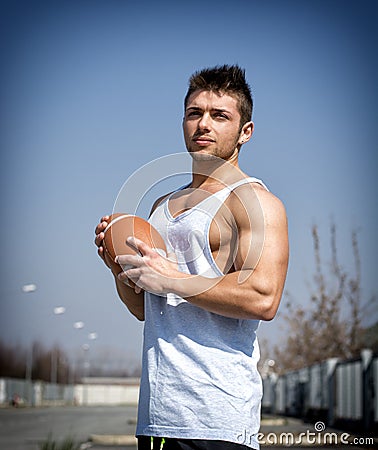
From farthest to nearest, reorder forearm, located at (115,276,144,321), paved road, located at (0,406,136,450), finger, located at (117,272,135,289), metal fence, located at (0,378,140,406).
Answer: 1. metal fence, located at (0,378,140,406)
2. paved road, located at (0,406,136,450)
3. forearm, located at (115,276,144,321)
4. finger, located at (117,272,135,289)

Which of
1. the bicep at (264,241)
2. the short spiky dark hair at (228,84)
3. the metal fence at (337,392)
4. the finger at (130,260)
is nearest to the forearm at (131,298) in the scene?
the finger at (130,260)

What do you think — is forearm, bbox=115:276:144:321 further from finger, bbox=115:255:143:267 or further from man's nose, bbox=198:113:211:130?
man's nose, bbox=198:113:211:130

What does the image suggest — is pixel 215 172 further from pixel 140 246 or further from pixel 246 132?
pixel 140 246

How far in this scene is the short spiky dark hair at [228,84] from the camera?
97.7 inches

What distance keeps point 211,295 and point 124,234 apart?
1.12ft

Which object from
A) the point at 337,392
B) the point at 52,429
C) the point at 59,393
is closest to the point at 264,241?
the point at 337,392

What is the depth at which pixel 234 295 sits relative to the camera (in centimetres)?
222

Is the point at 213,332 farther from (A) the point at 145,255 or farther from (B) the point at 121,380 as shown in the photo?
(B) the point at 121,380

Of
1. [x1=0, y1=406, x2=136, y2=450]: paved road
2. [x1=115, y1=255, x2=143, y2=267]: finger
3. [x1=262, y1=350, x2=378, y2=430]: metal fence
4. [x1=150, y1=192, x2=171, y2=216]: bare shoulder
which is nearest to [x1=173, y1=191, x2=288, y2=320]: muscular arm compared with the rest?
[x1=115, y1=255, x2=143, y2=267]: finger

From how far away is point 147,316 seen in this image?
241 cm

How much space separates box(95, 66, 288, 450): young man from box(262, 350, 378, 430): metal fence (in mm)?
11660

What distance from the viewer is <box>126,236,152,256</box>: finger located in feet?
7.43

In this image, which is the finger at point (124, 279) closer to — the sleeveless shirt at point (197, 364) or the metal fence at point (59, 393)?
the sleeveless shirt at point (197, 364)

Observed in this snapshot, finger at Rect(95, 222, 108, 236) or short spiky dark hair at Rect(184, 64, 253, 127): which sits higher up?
short spiky dark hair at Rect(184, 64, 253, 127)
